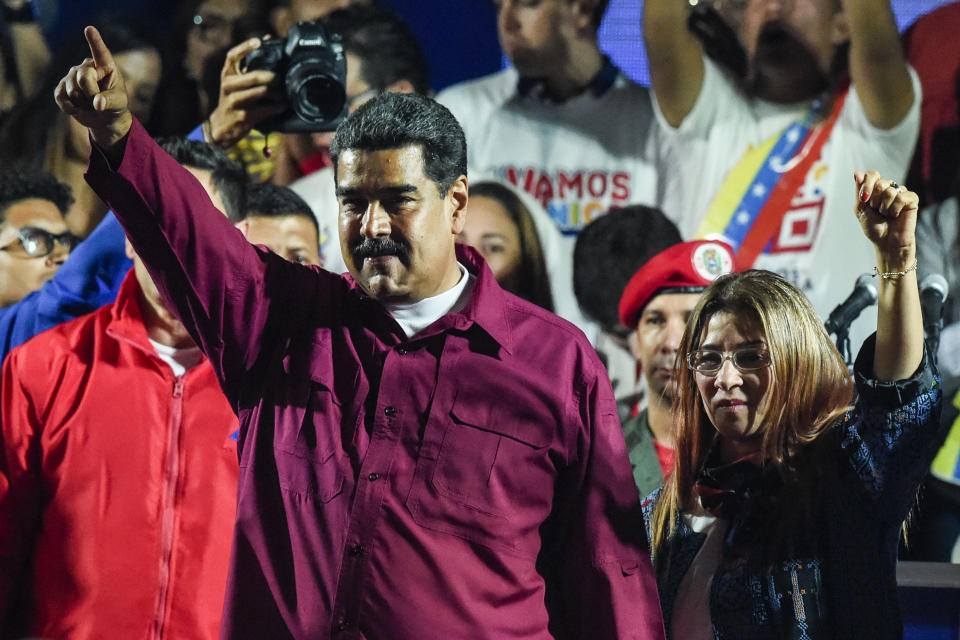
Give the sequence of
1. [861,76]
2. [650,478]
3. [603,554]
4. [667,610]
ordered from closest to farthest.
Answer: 1. [603,554]
2. [667,610]
3. [650,478]
4. [861,76]

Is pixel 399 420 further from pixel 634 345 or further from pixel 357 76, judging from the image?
pixel 357 76

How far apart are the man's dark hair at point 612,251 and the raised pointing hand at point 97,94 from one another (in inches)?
79.8

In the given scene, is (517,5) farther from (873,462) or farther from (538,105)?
(873,462)

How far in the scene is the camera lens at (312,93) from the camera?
2.11m

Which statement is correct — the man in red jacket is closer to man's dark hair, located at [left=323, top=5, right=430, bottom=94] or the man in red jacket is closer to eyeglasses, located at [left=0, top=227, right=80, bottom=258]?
eyeglasses, located at [left=0, top=227, right=80, bottom=258]

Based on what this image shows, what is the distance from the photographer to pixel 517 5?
3303 mm

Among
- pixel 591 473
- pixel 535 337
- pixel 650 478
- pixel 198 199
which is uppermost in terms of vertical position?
pixel 198 199

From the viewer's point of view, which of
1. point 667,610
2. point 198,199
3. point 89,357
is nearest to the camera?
point 198,199

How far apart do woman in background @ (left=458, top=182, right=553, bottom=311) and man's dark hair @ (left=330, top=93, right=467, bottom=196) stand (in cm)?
161

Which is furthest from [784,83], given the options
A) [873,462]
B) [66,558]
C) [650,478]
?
[66,558]

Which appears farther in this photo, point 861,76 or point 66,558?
point 861,76

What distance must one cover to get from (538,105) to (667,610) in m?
1.88

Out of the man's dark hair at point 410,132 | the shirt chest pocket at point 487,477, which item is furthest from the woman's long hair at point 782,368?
the man's dark hair at point 410,132

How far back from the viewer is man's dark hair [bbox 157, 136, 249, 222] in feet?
7.49
